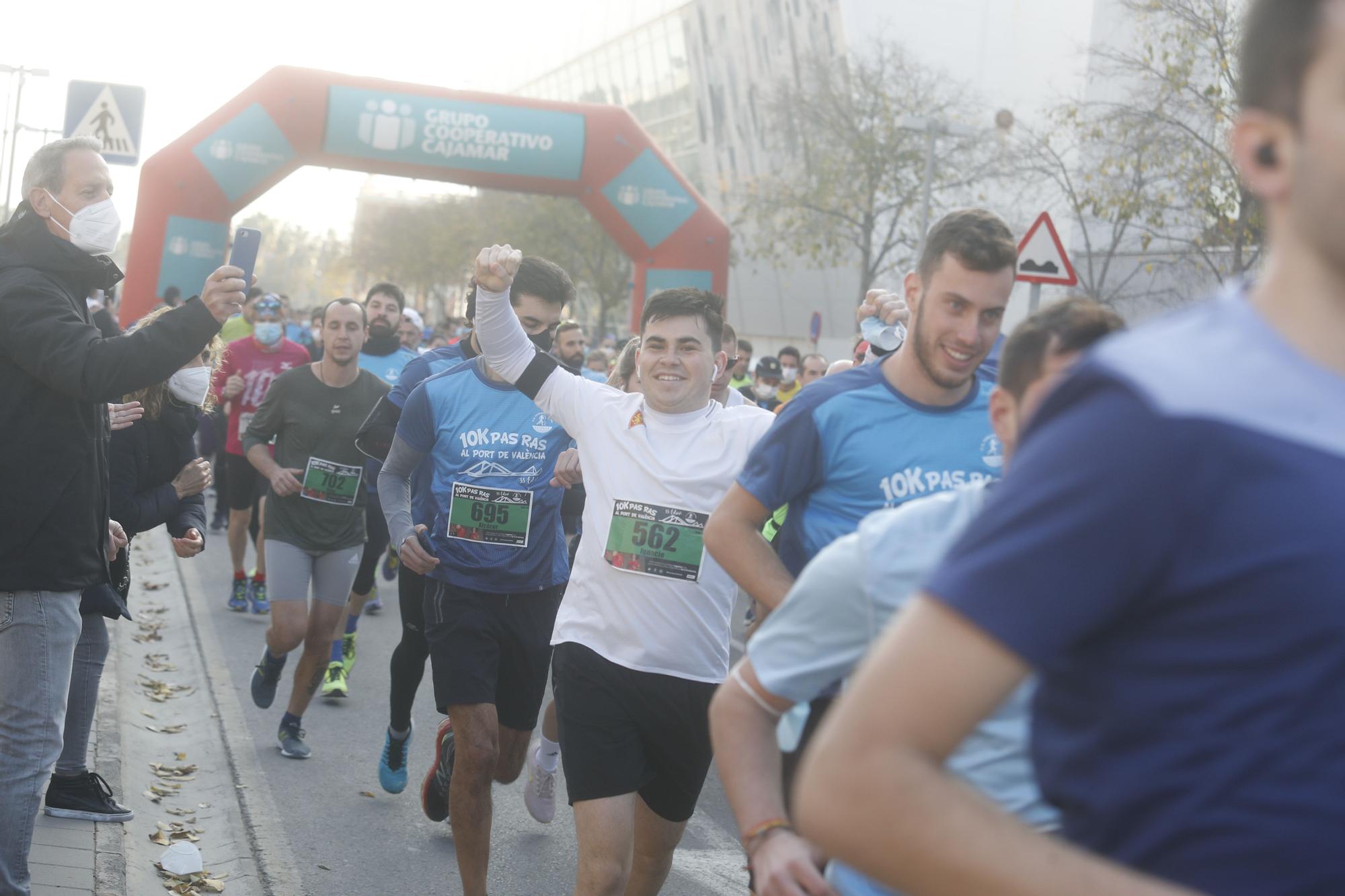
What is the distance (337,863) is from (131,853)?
746 millimetres

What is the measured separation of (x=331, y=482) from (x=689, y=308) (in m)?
3.77

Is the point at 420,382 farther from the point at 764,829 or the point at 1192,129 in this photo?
the point at 1192,129

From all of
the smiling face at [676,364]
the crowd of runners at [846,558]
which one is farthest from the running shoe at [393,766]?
the smiling face at [676,364]

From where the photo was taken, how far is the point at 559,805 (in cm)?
681

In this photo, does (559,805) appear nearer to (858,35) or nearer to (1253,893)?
(1253,893)

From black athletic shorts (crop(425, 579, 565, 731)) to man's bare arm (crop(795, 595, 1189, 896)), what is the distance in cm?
404

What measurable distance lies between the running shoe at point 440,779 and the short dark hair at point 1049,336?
3.98m

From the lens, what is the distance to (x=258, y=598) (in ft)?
35.3

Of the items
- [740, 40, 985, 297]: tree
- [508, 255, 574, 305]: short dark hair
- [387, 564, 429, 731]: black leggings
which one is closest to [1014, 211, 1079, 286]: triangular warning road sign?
[508, 255, 574, 305]: short dark hair

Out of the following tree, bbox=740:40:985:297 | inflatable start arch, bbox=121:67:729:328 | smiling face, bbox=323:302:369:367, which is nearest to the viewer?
smiling face, bbox=323:302:369:367

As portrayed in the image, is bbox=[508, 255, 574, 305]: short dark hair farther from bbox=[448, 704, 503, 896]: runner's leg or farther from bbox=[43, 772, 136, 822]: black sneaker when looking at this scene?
bbox=[43, 772, 136, 822]: black sneaker

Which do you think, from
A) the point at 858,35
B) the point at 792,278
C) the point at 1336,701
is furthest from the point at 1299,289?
the point at 792,278

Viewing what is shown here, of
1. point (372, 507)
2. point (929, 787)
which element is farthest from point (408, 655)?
point (929, 787)

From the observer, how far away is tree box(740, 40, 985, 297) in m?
32.2
